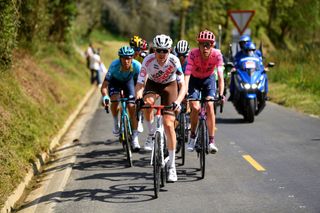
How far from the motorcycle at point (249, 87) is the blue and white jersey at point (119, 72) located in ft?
14.9

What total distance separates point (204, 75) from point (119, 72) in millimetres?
1747

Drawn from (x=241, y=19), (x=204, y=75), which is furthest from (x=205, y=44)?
(x=241, y=19)

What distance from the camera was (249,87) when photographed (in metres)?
15.7

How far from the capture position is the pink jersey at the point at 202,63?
34.4ft

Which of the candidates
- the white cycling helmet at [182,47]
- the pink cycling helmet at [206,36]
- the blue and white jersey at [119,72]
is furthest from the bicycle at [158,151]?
the blue and white jersey at [119,72]

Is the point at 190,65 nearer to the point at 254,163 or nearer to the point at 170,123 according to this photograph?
the point at 170,123

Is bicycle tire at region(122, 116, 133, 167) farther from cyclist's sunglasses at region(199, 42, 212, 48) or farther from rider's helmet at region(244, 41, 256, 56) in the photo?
rider's helmet at region(244, 41, 256, 56)

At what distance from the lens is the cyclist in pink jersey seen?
9.95 meters

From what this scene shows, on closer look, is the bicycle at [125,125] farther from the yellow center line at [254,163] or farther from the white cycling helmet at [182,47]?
the yellow center line at [254,163]

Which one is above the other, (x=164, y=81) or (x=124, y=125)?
(x=164, y=81)

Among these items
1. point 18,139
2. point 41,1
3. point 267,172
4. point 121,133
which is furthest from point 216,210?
point 41,1

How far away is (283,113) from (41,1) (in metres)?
8.61

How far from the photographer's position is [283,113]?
17.5 m

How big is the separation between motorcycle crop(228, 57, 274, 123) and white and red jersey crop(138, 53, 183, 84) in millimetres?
6266
